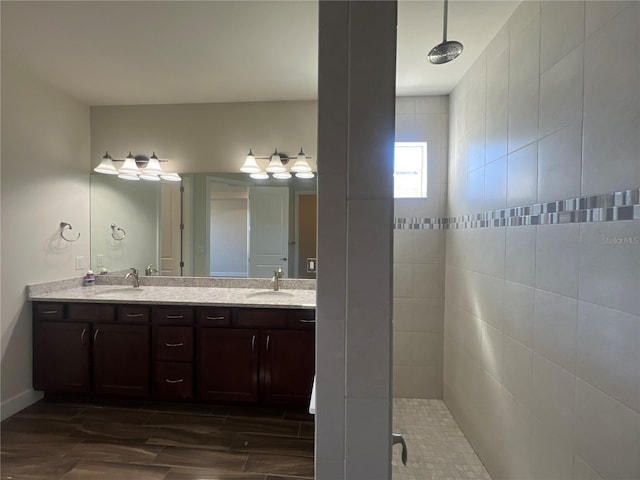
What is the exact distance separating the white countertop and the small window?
1.28 metres

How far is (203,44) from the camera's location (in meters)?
1.99

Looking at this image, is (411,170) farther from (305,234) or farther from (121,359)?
(121,359)

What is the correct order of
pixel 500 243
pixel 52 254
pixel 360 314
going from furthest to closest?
1. pixel 52 254
2. pixel 500 243
3. pixel 360 314

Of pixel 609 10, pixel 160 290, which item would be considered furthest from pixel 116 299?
pixel 609 10

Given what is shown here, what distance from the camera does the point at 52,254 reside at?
103 inches

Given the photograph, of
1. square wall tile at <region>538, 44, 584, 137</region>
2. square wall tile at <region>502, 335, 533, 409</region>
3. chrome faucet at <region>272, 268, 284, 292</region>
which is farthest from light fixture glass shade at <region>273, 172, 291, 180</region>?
square wall tile at <region>502, 335, 533, 409</region>

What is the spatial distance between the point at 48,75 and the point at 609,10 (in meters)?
3.54

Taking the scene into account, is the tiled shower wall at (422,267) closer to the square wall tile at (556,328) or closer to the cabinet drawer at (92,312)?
the square wall tile at (556,328)

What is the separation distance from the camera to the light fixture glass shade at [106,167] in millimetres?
2846

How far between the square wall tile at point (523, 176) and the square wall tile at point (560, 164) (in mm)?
40

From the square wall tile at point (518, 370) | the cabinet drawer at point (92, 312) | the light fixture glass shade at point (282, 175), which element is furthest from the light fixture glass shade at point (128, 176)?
the square wall tile at point (518, 370)

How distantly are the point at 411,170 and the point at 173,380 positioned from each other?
8.74 ft

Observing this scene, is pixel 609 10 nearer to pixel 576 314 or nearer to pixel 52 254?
pixel 576 314

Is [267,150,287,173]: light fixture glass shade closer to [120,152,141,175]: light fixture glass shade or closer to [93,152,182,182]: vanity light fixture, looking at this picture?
[93,152,182,182]: vanity light fixture
